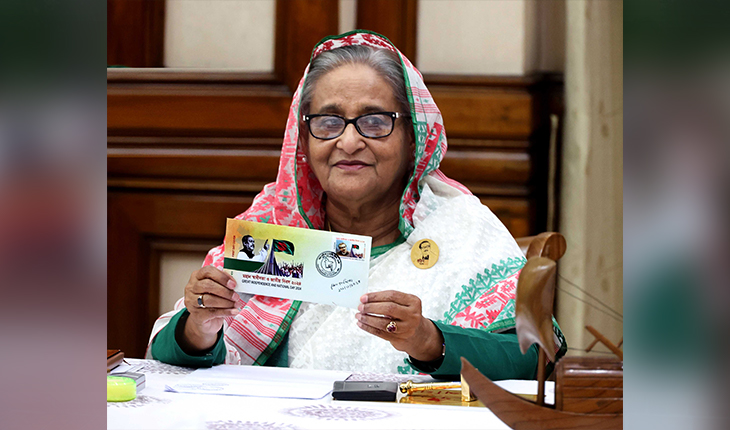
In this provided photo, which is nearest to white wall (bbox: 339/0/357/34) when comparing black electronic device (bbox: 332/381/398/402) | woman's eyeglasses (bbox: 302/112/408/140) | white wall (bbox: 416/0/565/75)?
white wall (bbox: 416/0/565/75)

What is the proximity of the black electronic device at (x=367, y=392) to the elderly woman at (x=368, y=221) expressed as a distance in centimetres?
34

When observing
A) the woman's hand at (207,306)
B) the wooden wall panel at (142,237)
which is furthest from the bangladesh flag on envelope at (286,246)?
the wooden wall panel at (142,237)

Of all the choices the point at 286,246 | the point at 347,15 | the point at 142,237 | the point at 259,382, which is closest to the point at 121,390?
the point at 259,382

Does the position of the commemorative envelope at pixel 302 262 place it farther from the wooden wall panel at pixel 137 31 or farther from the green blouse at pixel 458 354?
the wooden wall panel at pixel 137 31

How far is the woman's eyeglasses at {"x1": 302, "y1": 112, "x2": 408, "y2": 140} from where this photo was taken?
1.54 metres

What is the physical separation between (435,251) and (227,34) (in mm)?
1231

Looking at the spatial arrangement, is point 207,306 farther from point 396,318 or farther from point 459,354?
point 459,354

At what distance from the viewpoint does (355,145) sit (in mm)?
1524

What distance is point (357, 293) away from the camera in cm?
108

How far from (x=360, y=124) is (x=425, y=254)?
0.36 meters

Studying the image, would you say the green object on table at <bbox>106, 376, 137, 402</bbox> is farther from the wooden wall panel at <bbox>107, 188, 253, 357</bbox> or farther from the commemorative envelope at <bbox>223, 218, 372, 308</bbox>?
the wooden wall panel at <bbox>107, 188, 253, 357</bbox>

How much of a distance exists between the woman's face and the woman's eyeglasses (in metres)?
0.01

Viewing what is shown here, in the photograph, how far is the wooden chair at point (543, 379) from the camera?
1.66 ft
